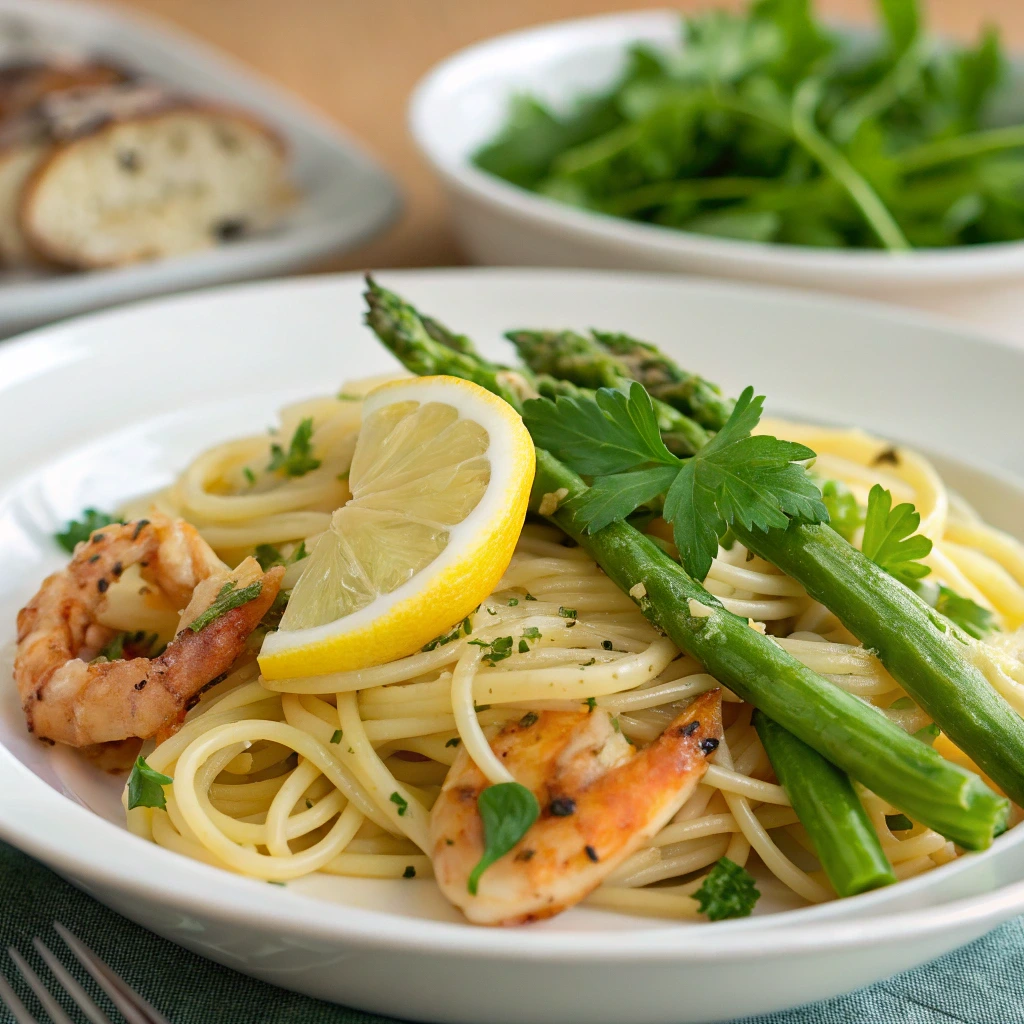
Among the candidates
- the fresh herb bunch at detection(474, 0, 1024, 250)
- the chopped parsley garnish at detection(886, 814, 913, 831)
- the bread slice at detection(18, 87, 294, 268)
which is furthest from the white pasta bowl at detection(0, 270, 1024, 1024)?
the bread slice at detection(18, 87, 294, 268)

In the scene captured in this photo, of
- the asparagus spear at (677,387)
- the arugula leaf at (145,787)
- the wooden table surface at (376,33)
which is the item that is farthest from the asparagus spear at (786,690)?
the wooden table surface at (376,33)

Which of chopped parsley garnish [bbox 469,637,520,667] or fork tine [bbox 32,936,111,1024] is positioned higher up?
chopped parsley garnish [bbox 469,637,520,667]

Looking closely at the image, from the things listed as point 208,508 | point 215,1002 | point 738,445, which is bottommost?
point 215,1002

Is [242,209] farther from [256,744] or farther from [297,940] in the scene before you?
[297,940]

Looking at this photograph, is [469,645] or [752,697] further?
[469,645]

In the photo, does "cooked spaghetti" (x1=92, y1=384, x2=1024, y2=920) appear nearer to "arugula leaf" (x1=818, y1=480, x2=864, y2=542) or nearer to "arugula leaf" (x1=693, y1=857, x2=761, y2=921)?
"arugula leaf" (x1=693, y1=857, x2=761, y2=921)

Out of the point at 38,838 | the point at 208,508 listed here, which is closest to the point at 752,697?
the point at 38,838
